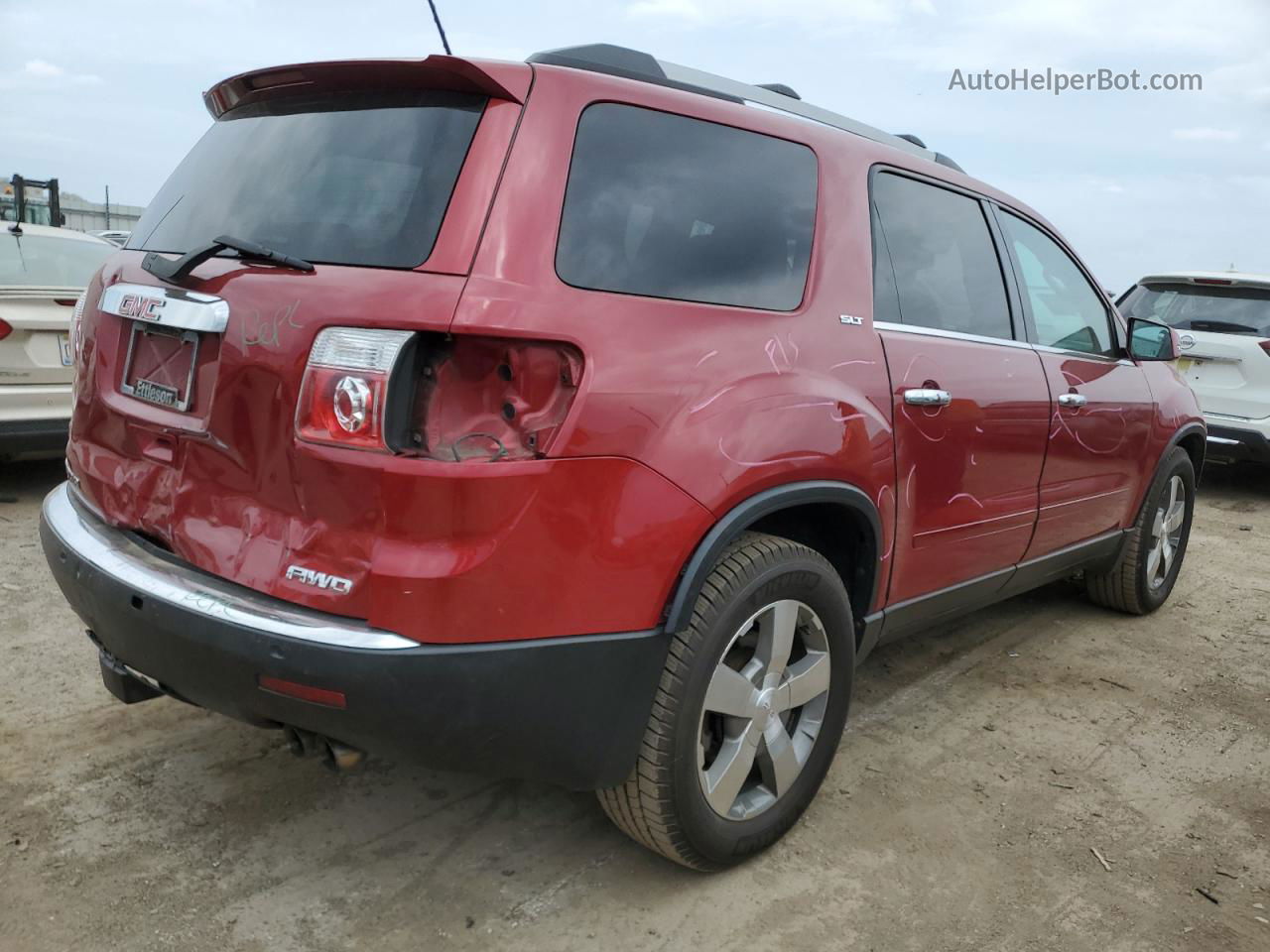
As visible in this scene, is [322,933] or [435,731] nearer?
[435,731]

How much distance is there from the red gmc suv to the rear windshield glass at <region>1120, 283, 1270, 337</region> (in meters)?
5.91

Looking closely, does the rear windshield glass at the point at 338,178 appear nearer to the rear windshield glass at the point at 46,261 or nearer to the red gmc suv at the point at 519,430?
the red gmc suv at the point at 519,430

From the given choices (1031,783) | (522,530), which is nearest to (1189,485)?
(1031,783)

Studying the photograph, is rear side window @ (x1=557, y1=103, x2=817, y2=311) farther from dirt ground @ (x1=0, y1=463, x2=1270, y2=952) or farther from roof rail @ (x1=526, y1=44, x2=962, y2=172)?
dirt ground @ (x1=0, y1=463, x2=1270, y2=952)

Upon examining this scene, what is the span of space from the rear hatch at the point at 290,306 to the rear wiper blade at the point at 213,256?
2 cm

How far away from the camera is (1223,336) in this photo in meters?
7.59

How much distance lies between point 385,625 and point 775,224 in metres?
1.38

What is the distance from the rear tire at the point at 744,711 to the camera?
2.22 metres

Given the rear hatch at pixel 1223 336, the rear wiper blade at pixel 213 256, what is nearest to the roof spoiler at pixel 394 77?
the rear wiper blade at pixel 213 256

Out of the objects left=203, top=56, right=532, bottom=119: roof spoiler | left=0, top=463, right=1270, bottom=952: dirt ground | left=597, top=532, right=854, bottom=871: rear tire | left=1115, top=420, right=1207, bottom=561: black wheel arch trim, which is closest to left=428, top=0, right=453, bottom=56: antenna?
left=203, top=56, right=532, bottom=119: roof spoiler

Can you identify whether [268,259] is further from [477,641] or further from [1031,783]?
[1031,783]

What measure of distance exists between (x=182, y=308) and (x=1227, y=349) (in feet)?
24.9

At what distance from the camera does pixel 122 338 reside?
7.84 feet

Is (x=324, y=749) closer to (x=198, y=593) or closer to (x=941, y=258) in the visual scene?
(x=198, y=593)
